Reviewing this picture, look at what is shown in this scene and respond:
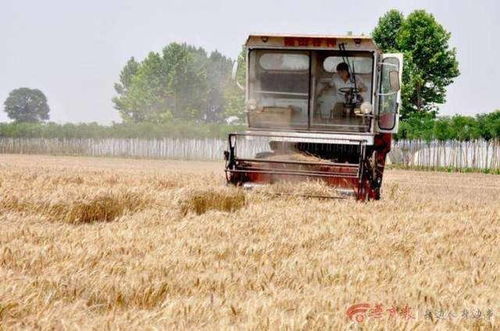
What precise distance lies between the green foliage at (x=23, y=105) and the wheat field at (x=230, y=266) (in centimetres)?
12416

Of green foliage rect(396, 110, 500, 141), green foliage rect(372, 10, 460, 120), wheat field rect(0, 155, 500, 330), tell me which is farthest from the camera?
green foliage rect(372, 10, 460, 120)

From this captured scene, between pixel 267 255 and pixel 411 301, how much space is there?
5.69ft

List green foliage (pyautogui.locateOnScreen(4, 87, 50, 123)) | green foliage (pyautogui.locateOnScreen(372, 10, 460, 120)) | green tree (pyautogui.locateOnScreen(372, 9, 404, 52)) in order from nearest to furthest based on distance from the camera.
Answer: green foliage (pyautogui.locateOnScreen(372, 10, 460, 120))
green tree (pyautogui.locateOnScreen(372, 9, 404, 52))
green foliage (pyautogui.locateOnScreen(4, 87, 50, 123))

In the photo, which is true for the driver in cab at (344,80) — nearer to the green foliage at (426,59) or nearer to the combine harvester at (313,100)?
the combine harvester at (313,100)

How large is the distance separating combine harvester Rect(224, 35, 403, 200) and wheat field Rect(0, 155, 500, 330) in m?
3.33

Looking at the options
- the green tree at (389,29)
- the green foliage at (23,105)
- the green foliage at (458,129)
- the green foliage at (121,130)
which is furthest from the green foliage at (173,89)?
the green foliage at (23,105)

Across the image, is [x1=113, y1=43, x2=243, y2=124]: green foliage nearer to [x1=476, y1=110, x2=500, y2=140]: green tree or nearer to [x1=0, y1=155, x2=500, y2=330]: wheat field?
[x1=476, y1=110, x2=500, y2=140]: green tree

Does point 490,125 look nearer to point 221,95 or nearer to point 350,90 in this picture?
point 221,95

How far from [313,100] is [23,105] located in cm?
12201

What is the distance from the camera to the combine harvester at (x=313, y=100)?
12977mm

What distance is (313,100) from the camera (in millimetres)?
13383

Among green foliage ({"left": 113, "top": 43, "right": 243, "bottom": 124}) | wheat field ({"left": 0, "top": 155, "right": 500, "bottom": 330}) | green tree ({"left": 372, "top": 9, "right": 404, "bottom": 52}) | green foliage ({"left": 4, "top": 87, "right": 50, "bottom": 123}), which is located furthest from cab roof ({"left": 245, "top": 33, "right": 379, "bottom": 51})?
green foliage ({"left": 4, "top": 87, "right": 50, "bottom": 123})

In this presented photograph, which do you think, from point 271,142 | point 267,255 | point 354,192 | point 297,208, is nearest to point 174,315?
point 267,255

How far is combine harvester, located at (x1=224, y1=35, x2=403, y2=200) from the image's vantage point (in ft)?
42.6
